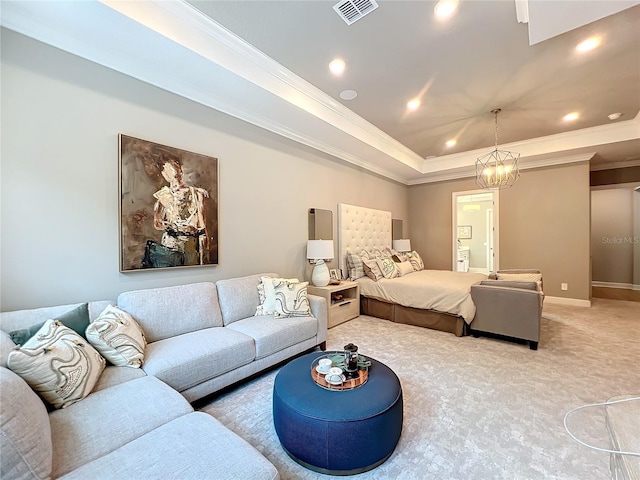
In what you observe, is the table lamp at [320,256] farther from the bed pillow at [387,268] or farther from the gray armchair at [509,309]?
the gray armchair at [509,309]

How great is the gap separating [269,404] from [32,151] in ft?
8.23

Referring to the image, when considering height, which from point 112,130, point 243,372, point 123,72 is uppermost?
point 123,72

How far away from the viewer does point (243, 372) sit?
2.26m

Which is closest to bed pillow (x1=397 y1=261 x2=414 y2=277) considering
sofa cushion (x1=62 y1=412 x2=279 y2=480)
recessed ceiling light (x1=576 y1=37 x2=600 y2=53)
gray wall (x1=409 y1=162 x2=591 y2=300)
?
gray wall (x1=409 y1=162 x2=591 y2=300)

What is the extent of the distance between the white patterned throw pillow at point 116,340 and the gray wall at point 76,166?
0.55m

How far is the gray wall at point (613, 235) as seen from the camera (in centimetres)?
643

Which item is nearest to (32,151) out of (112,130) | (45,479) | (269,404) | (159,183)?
(112,130)

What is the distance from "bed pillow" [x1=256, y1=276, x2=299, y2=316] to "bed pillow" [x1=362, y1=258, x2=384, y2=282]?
185 centimetres

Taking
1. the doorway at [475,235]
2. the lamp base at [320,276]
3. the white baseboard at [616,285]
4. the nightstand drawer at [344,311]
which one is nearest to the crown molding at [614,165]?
the doorway at [475,235]

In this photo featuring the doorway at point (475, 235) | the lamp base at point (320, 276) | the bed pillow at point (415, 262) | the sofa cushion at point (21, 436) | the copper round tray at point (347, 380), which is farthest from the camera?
the doorway at point (475, 235)

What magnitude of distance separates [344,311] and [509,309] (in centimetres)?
207

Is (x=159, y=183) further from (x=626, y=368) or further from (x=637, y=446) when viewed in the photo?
(x=626, y=368)

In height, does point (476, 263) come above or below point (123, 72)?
below

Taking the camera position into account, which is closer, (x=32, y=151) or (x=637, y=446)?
(x=637, y=446)
